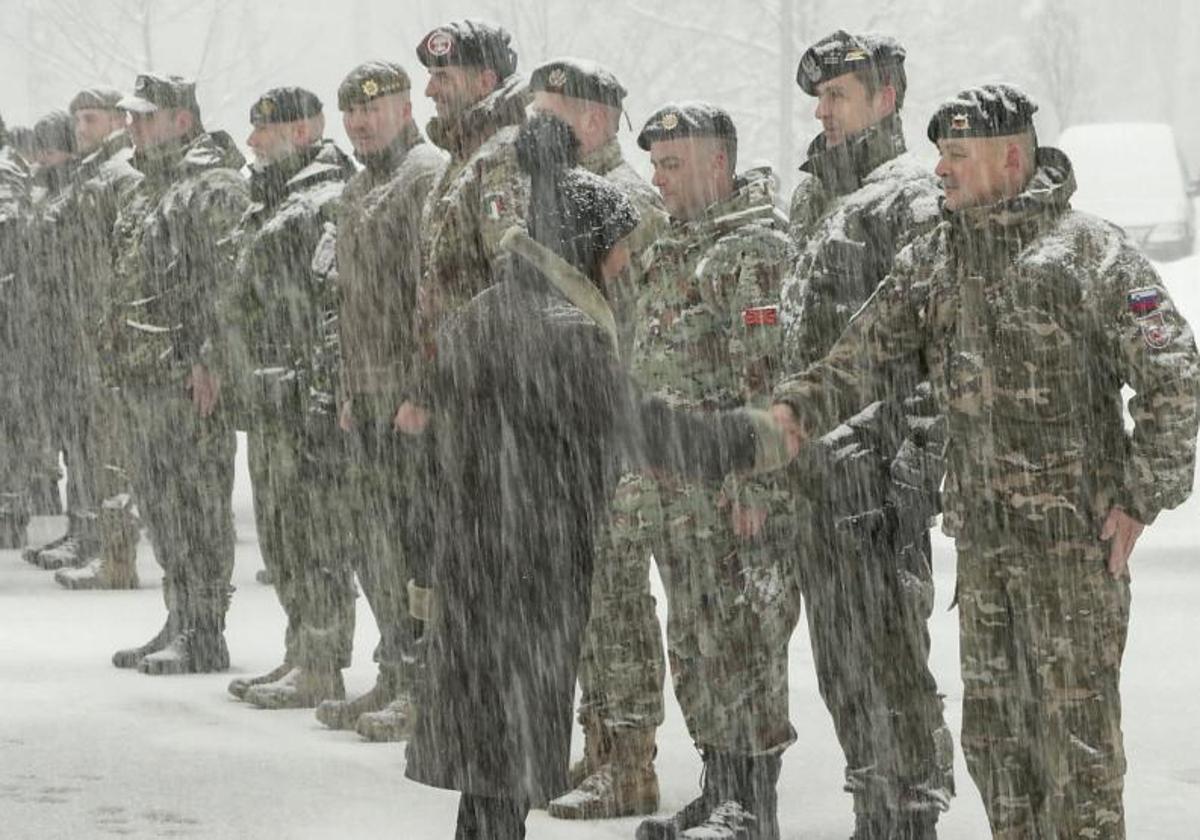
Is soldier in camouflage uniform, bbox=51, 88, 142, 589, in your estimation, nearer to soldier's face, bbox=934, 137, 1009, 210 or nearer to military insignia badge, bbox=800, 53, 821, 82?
military insignia badge, bbox=800, 53, 821, 82

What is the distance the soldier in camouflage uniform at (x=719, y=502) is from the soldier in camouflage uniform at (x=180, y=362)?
332 centimetres

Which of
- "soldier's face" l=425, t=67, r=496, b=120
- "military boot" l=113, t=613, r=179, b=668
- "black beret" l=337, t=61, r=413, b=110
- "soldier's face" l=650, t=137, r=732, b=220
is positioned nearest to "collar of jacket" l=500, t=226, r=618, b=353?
"soldier's face" l=650, t=137, r=732, b=220

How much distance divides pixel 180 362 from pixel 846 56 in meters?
4.34

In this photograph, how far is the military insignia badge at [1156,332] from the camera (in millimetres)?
5059

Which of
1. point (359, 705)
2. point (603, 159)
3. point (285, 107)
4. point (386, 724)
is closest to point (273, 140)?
point (285, 107)

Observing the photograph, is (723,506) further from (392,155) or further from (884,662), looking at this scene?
(392,155)

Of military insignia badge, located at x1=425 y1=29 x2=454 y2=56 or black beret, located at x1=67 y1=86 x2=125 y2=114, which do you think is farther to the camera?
black beret, located at x1=67 y1=86 x2=125 y2=114

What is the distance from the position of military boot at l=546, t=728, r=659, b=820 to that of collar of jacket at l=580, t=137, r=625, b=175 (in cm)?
186

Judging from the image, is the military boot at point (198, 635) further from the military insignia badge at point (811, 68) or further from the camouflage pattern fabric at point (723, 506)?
the military insignia badge at point (811, 68)

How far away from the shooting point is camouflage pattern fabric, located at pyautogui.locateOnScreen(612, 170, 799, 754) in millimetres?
6363

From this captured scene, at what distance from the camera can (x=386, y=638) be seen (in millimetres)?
8141

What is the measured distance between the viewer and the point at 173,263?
9.59m

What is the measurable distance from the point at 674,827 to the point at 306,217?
3.18m

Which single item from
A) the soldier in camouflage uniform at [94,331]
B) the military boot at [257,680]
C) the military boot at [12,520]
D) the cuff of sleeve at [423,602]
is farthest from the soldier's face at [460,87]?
the military boot at [12,520]
